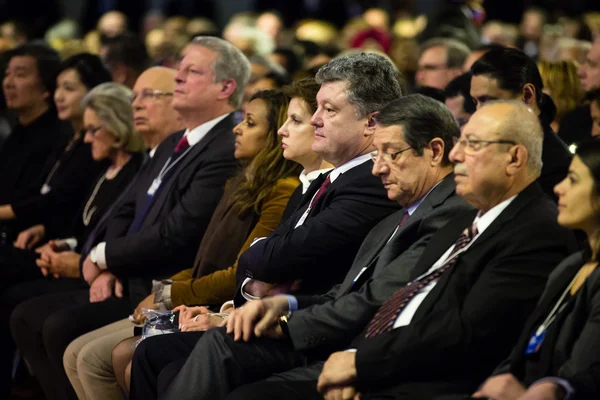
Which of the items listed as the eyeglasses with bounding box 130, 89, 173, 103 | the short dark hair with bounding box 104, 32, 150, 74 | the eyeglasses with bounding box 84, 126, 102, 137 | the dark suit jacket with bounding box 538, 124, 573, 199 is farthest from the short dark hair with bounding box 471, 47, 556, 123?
the short dark hair with bounding box 104, 32, 150, 74

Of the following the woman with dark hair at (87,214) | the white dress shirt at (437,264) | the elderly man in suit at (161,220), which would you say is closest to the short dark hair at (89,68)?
the woman with dark hair at (87,214)

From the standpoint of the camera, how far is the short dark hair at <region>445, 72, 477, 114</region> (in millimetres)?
5055

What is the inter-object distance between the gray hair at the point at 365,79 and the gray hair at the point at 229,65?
4.19 ft

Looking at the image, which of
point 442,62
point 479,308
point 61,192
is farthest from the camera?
point 442,62

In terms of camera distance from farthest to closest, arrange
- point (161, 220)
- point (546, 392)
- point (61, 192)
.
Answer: point (61, 192) < point (161, 220) < point (546, 392)

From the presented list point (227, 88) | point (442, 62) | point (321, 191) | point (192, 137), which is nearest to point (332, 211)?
point (321, 191)

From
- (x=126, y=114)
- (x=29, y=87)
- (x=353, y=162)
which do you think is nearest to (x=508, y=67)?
(x=353, y=162)

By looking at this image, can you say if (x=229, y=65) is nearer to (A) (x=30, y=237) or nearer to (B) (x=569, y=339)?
(A) (x=30, y=237)

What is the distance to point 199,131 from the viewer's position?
5176 mm

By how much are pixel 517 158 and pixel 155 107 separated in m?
2.87

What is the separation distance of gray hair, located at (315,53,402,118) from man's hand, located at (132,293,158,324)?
1.29m

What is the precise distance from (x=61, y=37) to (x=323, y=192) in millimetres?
9744

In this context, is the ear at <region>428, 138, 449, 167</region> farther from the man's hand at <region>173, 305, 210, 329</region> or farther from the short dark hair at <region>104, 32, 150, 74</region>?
the short dark hair at <region>104, 32, 150, 74</region>

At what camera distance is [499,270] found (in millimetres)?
2973
